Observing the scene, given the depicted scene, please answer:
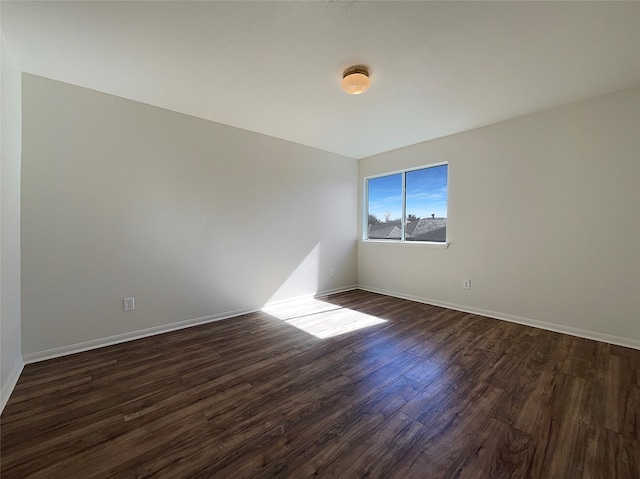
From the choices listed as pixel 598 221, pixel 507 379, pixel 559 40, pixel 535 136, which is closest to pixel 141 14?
pixel 559 40

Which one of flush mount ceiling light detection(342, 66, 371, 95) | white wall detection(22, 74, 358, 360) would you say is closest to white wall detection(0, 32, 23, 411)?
white wall detection(22, 74, 358, 360)

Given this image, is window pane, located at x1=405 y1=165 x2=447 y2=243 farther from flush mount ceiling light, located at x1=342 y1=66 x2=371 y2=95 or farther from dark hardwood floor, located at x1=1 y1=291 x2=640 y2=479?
flush mount ceiling light, located at x1=342 y1=66 x2=371 y2=95

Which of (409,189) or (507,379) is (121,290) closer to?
(507,379)

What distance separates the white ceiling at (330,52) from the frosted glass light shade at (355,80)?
68 mm

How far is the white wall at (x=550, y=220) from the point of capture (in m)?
2.43

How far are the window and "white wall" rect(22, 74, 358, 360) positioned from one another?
1.52m

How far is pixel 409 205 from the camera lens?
4219mm

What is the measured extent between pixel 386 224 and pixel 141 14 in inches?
157

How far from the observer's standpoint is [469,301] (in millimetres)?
3451

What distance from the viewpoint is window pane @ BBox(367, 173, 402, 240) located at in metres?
4.39

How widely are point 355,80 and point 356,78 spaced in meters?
0.02

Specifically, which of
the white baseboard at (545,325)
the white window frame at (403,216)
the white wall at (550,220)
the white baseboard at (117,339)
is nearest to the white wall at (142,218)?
the white baseboard at (117,339)

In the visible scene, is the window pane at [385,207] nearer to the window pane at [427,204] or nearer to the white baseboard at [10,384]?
the window pane at [427,204]

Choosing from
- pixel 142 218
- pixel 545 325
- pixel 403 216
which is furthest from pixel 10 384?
pixel 545 325
